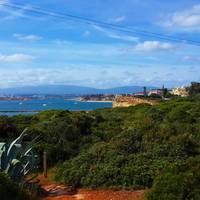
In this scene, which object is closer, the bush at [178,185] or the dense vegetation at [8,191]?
the dense vegetation at [8,191]

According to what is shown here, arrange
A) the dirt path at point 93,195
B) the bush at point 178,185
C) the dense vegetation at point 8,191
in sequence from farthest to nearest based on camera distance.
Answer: the dirt path at point 93,195, the bush at point 178,185, the dense vegetation at point 8,191

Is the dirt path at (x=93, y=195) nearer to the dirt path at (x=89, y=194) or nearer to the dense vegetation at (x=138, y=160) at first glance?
the dirt path at (x=89, y=194)

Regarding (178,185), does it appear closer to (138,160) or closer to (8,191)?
(8,191)

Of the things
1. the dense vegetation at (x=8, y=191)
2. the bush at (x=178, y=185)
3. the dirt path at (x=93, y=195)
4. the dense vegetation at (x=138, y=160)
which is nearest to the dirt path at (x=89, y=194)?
the dirt path at (x=93, y=195)

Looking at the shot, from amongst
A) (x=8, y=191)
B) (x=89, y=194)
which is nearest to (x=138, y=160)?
(x=89, y=194)

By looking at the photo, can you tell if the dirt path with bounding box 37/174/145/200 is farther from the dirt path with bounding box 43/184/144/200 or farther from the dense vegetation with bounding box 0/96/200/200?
the dense vegetation with bounding box 0/96/200/200

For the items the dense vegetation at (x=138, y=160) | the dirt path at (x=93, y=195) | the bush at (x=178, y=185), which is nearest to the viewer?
the bush at (x=178, y=185)

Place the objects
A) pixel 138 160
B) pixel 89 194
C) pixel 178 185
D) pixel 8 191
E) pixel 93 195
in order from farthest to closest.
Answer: pixel 138 160 → pixel 89 194 → pixel 93 195 → pixel 178 185 → pixel 8 191

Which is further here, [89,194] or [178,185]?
[89,194]

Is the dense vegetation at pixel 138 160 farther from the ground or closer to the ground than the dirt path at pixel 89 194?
farther from the ground

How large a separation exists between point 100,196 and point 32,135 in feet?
25.9

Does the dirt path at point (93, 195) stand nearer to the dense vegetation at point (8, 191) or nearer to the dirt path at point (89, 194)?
the dirt path at point (89, 194)

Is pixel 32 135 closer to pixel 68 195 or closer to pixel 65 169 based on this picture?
pixel 65 169

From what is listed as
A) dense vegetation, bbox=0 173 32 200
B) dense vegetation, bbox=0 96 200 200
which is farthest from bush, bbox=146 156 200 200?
dense vegetation, bbox=0 173 32 200
